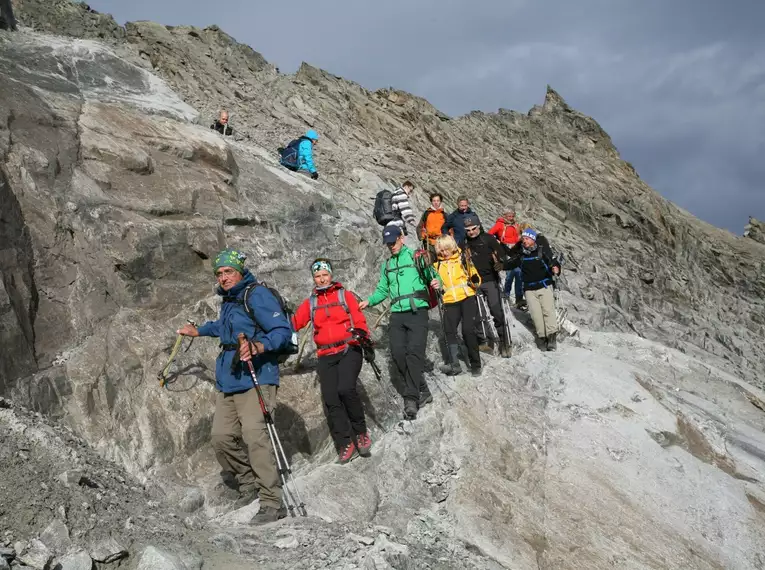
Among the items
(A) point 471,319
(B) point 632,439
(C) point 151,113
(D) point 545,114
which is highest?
(D) point 545,114

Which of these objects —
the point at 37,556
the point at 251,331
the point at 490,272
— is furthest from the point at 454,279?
the point at 37,556

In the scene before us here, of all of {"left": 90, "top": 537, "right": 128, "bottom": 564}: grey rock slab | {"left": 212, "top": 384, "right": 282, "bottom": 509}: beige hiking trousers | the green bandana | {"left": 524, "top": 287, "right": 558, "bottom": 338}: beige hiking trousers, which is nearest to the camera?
{"left": 90, "top": 537, "right": 128, "bottom": 564}: grey rock slab

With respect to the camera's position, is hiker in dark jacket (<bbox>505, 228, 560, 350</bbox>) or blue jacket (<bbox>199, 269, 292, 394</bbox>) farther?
hiker in dark jacket (<bbox>505, 228, 560, 350</bbox>)

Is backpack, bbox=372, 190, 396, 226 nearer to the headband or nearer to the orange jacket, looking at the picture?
the orange jacket

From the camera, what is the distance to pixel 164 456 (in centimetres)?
695

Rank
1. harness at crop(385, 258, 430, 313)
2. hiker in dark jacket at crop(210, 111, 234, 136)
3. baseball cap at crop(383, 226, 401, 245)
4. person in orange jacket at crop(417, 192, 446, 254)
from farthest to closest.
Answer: hiker in dark jacket at crop(210, 111, 234, 136), person in orange jacket at crop(417, 192, 446, 254), baseball cap at crop(383, 226, 401, 245), harness at crop(385, 258, 430, 313)

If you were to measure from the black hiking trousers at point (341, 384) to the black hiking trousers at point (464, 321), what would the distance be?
2530 mm

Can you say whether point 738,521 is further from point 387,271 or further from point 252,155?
point 252,155

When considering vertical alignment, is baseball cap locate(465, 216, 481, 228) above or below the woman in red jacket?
above

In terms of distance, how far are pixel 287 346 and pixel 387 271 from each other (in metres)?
2.66

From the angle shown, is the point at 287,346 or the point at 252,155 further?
the point at 252,155

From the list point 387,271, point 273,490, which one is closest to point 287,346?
point 273,490

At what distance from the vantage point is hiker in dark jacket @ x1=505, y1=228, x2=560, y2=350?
11.4m

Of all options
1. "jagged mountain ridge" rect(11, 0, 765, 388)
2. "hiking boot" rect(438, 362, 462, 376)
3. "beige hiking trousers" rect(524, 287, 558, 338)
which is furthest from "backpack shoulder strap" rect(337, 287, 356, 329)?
"jagged mountain ridge" rect(11, 0, 765, 388)
